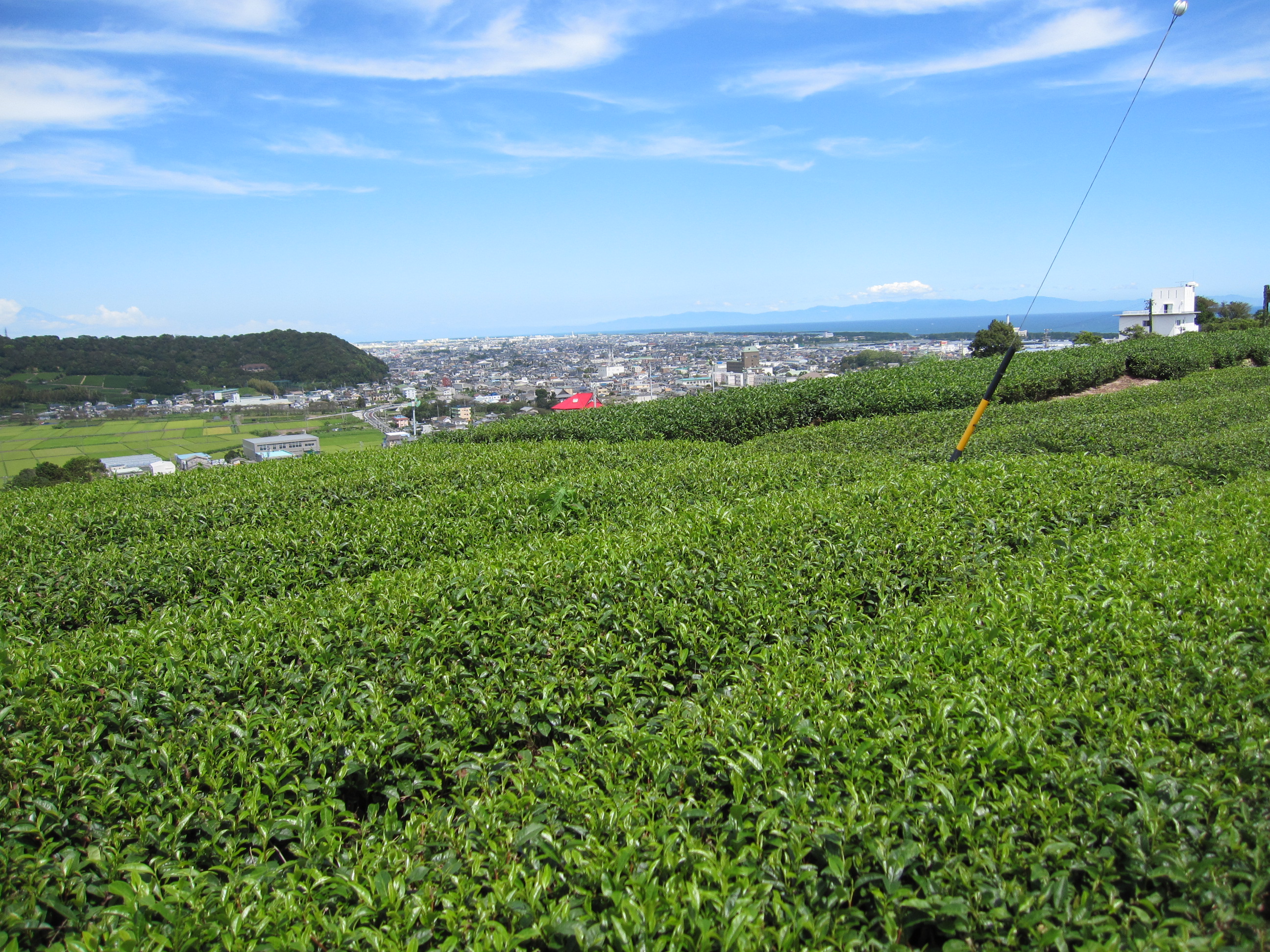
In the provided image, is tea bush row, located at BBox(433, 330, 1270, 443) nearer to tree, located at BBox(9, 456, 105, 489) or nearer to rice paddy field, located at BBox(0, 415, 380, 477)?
rice paddy field, located at BBox(0, 415, 380, 477)

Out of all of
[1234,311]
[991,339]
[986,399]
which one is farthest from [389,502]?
[1234,311]

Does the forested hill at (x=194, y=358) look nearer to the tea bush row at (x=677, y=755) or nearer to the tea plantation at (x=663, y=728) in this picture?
the tea plantation at (x=663, y=728)

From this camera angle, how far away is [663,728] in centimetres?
267

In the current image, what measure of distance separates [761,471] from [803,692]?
4.01 metres

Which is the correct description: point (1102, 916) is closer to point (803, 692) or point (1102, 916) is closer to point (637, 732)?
point (803, 692)

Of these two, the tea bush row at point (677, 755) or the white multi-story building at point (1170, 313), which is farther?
A: the white multi-story building at point (1170, 313)

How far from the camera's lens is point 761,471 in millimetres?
6512

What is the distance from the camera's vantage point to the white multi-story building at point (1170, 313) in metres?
46.8

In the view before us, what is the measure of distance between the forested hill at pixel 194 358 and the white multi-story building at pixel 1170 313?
46.6m

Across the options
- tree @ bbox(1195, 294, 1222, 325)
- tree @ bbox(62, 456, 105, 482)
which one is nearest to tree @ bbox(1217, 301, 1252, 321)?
tree @ bbox(1195, 294, 1222, 325)

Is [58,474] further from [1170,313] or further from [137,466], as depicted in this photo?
[1170,313]

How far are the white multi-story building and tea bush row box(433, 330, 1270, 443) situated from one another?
30.3 m

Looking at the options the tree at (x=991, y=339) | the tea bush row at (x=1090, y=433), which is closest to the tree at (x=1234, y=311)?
the tree at (x=991, y=339)

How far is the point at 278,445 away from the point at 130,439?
6.13m
